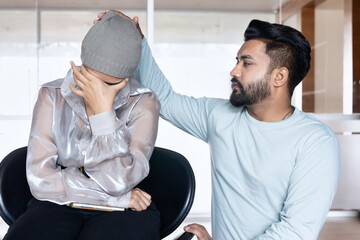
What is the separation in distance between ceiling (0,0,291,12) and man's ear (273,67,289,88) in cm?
278

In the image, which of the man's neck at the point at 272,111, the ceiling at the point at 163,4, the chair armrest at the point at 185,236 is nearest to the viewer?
the chair armrest at the point at 185,236

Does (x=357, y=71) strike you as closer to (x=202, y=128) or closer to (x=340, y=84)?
(x=340, y=84)

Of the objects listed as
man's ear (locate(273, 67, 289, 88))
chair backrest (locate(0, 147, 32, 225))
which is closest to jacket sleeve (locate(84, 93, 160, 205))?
chair backrest (locate(0, 147, 32, 225))

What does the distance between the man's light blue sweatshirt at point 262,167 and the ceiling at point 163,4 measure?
97.9 inches

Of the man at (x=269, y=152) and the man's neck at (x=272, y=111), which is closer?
the man at (x=269, y=152)

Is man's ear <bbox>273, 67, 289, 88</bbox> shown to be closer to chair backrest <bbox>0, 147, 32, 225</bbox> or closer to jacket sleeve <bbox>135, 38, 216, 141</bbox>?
jacket sleeve <bbox>135, 38, 216, 141</bbox>

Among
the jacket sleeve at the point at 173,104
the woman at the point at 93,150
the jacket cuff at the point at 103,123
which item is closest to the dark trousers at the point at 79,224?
the woman at the point at 93,150

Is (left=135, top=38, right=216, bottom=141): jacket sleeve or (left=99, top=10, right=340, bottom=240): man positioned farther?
(left=135, top=38, right=216, bottom=141): jacket sleeve

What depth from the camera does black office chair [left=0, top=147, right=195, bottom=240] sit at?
1.66 meters

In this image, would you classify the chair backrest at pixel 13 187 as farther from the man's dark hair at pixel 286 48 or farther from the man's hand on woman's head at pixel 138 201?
the man's dark hair at pixel 286 48

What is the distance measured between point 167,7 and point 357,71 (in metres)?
2.12

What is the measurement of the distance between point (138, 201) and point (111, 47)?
554mm

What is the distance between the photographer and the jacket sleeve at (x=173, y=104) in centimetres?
195

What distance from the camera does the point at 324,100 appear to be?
4590mm
